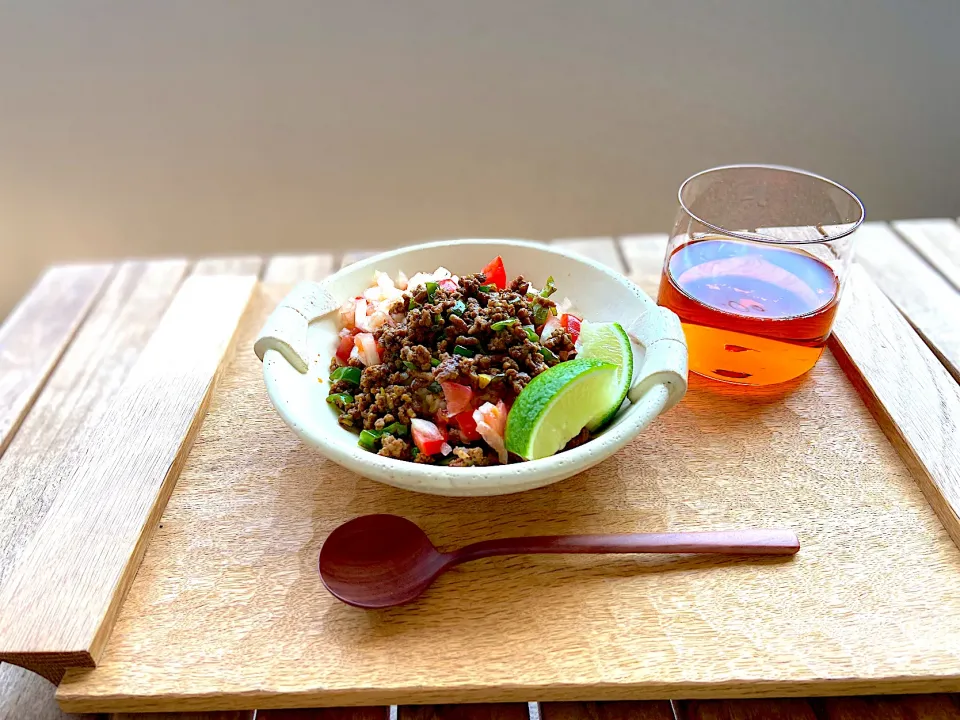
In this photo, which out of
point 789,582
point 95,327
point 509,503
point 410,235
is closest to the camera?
point 789,582

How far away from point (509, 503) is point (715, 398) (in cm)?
50

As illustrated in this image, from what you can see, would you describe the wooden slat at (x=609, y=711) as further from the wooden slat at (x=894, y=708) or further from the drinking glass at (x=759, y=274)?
the drinking glass at (x=759, y=274)

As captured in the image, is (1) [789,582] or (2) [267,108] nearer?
(1) [789,582]

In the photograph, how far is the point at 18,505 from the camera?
1539 millimetres

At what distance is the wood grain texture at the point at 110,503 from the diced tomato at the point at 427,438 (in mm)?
442

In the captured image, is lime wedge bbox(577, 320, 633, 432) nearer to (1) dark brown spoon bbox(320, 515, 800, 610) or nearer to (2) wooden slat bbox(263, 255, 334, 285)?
(1) dark brown spoon bbox(320, 515, 800, 610)

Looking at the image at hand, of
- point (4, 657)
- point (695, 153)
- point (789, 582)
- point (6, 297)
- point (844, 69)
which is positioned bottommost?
point (6, 297)

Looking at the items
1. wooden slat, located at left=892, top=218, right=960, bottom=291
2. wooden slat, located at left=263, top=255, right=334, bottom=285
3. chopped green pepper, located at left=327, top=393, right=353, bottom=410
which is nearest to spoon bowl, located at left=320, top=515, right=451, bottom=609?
chopped green pepper, located at left=327, top=393, right=353, bottom=410

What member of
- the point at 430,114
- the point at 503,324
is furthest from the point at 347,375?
the point at 430,114

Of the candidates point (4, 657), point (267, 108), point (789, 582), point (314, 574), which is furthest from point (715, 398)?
point (267, 108)

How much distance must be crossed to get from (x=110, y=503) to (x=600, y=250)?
5.51 feet

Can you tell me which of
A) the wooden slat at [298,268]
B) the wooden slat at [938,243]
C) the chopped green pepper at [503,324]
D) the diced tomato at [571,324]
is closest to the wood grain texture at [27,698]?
the chopped green pepper at [503,324]

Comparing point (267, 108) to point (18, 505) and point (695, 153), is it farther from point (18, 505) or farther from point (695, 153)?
point (18, 505)

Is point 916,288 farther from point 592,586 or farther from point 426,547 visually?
point 426,547
